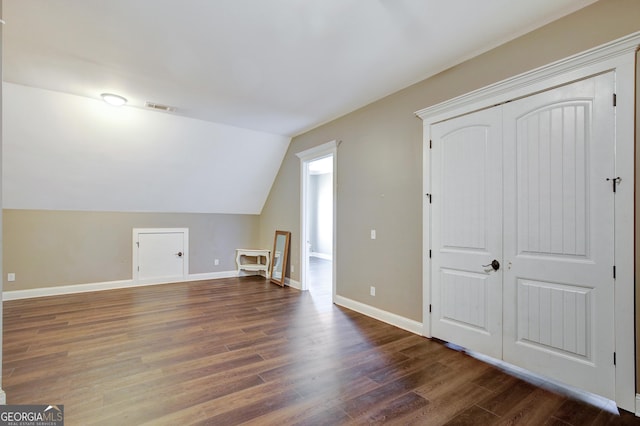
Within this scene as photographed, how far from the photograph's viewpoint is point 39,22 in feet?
7.91

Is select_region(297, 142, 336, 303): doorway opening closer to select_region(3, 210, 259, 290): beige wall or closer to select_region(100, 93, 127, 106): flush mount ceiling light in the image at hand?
select_region(3, 210, 259, 290): beige wall

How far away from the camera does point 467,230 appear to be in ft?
9.53

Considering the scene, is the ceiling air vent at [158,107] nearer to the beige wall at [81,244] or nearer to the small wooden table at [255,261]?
the beige wall at [81,244]

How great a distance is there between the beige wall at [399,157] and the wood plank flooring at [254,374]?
0.60m

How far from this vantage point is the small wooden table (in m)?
6.50

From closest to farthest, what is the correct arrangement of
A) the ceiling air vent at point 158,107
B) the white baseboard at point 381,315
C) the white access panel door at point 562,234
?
the white access panel door at point 562,234
the white baseboard at point 381,315
the ceiling air vent at point 158,107

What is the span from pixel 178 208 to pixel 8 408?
4234 millimetres

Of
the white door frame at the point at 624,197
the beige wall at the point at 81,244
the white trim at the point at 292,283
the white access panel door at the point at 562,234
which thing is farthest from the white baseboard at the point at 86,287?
the white door frame at the point at 624,197


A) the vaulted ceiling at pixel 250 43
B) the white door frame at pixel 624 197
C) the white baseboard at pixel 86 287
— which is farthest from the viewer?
the white baseboard at pixel 86 287

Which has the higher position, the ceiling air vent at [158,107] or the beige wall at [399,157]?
the ceiling air vent at [158,107]

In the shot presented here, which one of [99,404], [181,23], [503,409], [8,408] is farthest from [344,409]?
[181,23]

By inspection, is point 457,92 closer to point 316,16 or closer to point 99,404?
point 316,16

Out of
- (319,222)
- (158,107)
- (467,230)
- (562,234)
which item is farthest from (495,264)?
(319,222)

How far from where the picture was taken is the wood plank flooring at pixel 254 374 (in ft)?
6.48
